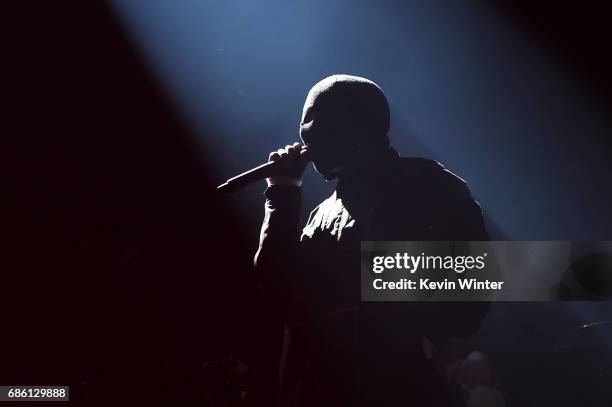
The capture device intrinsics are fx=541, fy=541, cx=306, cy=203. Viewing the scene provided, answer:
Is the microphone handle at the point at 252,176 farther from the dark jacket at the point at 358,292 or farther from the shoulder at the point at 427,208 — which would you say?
the shoulder at the point at 427,208

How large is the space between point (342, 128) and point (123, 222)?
36.3 inches

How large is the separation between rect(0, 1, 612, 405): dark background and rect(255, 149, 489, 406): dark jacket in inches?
11.2

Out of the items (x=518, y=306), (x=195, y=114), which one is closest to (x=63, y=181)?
(x=195, y=114)

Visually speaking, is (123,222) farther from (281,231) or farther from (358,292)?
(358,292)

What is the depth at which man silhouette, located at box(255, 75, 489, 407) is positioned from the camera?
4.31 ft

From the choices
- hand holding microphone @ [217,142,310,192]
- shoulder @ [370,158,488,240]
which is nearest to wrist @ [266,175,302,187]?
hand holding microphone @ [217,142,310,192]

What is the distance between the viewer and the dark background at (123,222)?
1706 millimetres

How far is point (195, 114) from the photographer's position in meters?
2.04

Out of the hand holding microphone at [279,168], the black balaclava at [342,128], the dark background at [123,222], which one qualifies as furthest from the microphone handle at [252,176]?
the dark background at [123,222]

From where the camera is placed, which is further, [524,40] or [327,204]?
[524,40]

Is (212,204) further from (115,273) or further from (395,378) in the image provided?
(395,378)

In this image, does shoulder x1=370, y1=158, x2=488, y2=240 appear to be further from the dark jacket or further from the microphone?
the microphone

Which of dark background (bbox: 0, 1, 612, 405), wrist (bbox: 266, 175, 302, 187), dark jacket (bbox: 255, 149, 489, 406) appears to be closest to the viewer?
dark jacket (bbox: 255, 149, 489, 406)

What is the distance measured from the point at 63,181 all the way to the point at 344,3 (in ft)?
4.05
